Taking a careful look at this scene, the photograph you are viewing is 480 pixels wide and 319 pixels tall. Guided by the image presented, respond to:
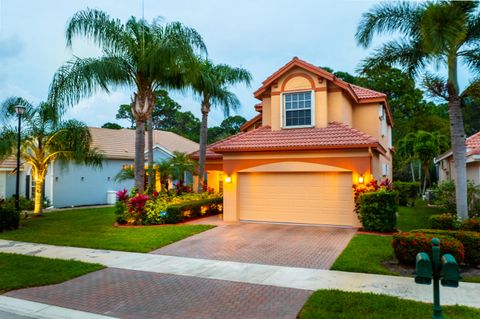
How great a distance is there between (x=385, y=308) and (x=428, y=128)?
38.1m

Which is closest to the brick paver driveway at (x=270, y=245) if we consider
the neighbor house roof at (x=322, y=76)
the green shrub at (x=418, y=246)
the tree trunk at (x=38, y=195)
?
the green shrub at (x=418, y=246)

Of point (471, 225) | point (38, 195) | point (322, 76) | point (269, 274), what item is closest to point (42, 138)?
point (38, 195)

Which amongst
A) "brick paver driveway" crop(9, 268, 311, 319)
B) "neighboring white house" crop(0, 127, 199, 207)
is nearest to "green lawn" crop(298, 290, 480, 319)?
"brick paver driveway" crop(9, 268, 311, 319)

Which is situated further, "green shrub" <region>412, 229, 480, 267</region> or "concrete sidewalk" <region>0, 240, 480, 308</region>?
"green shrub" <region>412, 229, 480, 267</region>

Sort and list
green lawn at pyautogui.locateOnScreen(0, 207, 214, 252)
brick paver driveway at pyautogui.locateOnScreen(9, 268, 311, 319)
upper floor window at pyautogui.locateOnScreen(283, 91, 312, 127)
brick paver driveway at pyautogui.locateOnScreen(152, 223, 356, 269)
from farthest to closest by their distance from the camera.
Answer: upper floor window at pyautogui.locateOnScreen(283, 91, 312, 127)
green lawn at pyautogui.locateOnScreen(0, 207, 214, 252)
brick paver driveway at pyautogui.locateOnScreen(152, 223, 356, 269)
brick paver driveway at pyautogui.locateOnScreen(9, 268, 311, 319)

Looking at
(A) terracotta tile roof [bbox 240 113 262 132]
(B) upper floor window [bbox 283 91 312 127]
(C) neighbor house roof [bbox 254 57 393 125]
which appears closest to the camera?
(C) neighbor house roof [bbox 254 57 393 125]

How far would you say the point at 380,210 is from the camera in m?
11.9

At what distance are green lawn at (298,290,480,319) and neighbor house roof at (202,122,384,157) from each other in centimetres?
772

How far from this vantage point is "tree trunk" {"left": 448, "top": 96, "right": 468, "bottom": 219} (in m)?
10.4

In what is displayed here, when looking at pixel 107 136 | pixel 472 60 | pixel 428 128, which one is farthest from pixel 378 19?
pixel 428 128

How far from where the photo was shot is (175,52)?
45.7 ft

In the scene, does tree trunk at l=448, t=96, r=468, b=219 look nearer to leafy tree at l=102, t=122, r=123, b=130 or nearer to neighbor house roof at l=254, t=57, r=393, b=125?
neighbor house roof at l=254, t=57, r=393, b=125

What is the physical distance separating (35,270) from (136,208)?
6413mm

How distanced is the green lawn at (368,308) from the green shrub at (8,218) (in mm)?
13364
